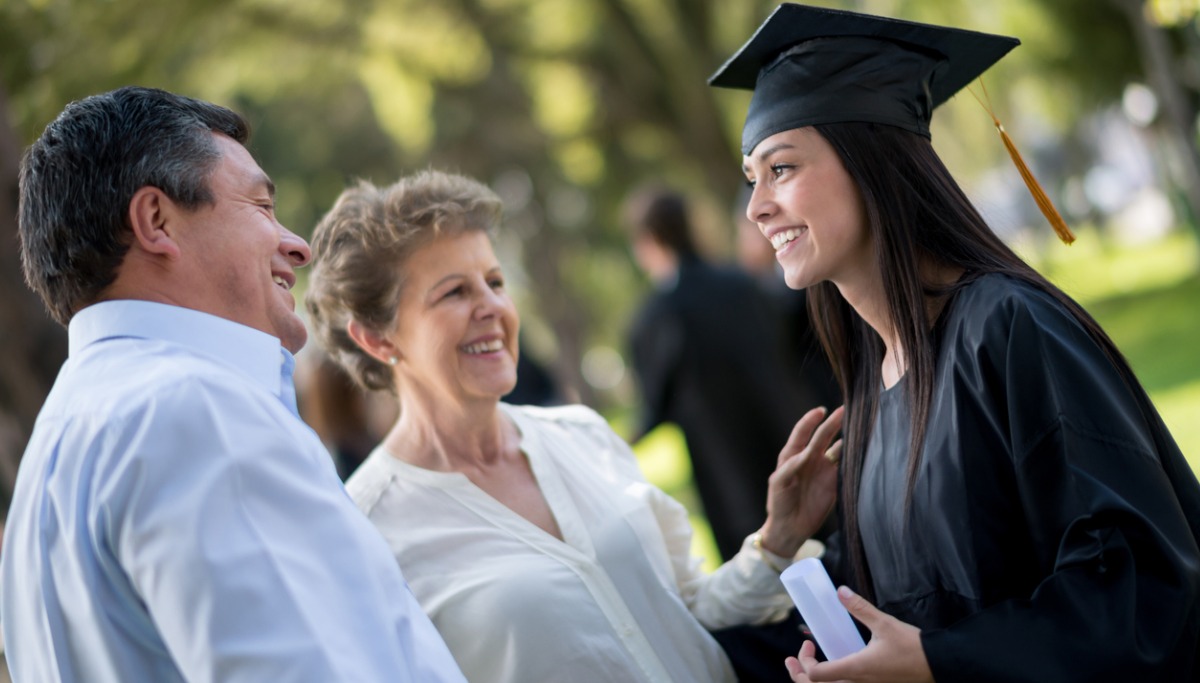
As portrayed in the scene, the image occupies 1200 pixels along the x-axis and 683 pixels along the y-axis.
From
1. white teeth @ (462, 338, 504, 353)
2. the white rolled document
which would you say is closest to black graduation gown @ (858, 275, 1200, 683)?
the white rolled document

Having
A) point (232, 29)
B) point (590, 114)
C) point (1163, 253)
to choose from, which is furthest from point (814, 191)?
point (1163, 253)

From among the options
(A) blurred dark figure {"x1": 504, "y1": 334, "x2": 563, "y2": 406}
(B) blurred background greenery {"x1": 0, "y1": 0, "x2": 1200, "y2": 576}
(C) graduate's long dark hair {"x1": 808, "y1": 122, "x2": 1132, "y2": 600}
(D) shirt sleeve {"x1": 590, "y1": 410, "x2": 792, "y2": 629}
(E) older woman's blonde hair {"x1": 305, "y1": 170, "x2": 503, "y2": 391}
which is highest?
(B) blurred background greenery {"x1": 0, "y1": 0, "x2": 1200, "y2": 576}

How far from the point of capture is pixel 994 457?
2014mm

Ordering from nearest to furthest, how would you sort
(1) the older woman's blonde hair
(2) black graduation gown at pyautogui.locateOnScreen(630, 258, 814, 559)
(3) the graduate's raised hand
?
(3) the graduate's raised hand < (1) the older woman's blonde hair < (2) black graduation gown at pyautogui.locateOnScreen(630, 258, 814, 559)

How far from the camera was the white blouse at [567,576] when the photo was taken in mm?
2523

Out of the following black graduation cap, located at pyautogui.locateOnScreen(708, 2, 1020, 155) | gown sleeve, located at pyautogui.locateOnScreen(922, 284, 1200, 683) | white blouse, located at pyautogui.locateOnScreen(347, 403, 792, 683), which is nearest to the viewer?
gown sleeve, located at pyautogui.locateOnScreen(922, 284, 1200, 683)

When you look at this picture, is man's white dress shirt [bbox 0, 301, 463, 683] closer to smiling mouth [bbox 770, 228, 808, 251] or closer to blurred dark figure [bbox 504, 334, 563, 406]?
smiling mouth [bbox 770, 228, 808, 251]

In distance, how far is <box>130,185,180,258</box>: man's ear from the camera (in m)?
1.89

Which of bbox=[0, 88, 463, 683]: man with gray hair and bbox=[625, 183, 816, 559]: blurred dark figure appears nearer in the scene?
bbox=[0, 88, 463, 683]: man with gray hair

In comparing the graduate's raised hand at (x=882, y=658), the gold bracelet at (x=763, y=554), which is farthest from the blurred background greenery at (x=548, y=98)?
the graduate's raised hand at (x=882, y=658)

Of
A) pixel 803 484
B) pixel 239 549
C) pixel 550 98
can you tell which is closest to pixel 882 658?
pixel 803 484

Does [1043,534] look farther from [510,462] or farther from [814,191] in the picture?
[510,462]

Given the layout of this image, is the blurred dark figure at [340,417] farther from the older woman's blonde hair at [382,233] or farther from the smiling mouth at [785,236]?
the smiling mouth at [785,236]

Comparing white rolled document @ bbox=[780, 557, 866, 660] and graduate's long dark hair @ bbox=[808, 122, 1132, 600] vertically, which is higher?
graduate's long dark hair @ bbox=[808, 122, 1132, 600]
